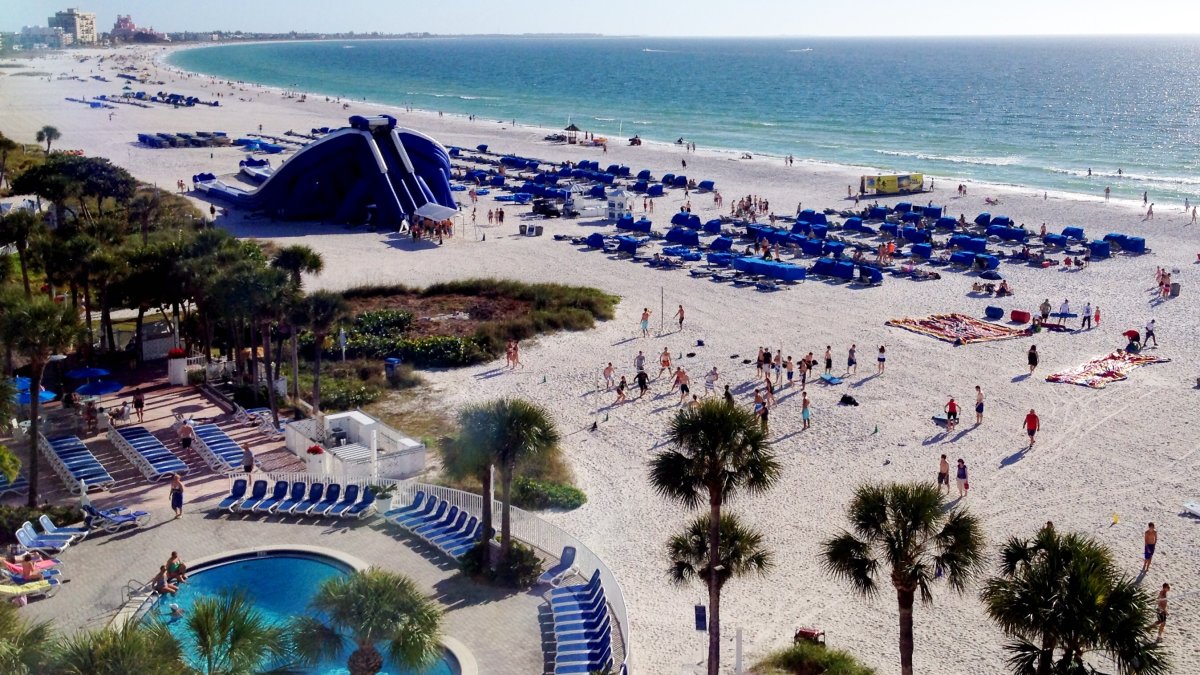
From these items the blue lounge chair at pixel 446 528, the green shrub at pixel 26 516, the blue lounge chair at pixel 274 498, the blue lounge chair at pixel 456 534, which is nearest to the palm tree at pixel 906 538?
the blue lounge chair at pixel 456 534

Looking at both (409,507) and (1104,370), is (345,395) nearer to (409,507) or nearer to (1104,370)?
(409,507)

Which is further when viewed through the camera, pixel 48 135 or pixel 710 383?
pixel 48 135

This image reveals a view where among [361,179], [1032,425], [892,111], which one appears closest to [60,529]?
[1032,425]

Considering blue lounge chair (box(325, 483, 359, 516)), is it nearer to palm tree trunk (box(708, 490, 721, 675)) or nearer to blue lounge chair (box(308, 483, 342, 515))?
blue lounge chair (box(308, 483, 342, 515))

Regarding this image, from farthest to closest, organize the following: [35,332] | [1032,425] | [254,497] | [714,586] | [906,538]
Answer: [1032,425] → [254,497] → [35,332] → [714,586] → [906,538]

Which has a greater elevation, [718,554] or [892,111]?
[892,111]

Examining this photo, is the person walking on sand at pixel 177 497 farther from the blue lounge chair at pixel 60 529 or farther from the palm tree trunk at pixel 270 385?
the palm tree trunk at pixel 270 385

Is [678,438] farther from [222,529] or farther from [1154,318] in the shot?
[1154,318]
